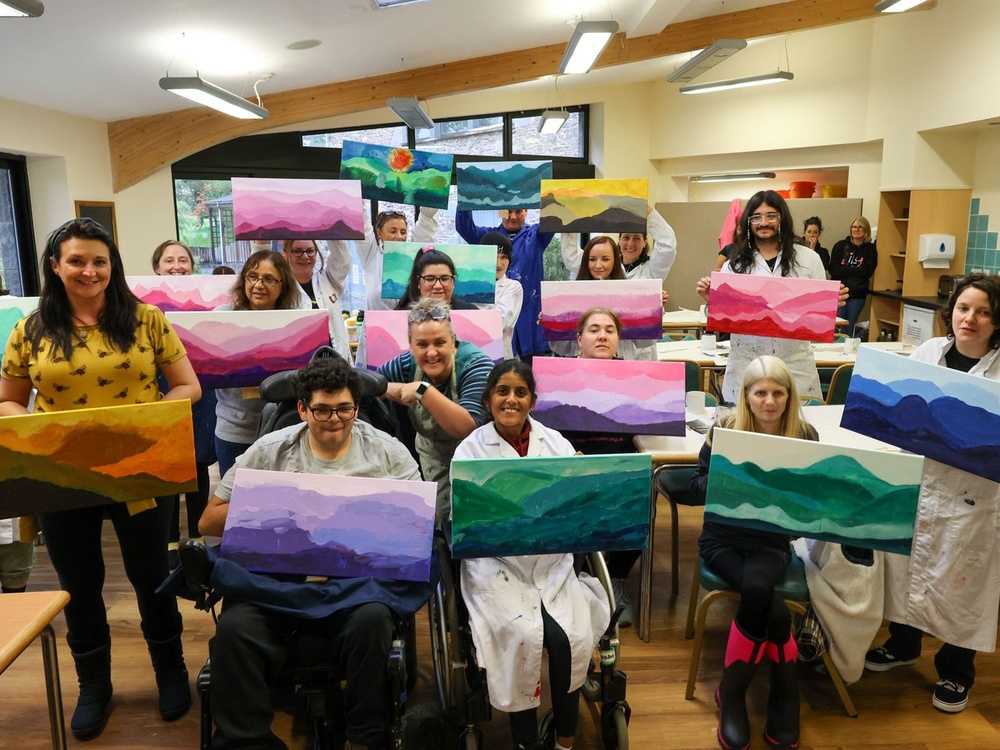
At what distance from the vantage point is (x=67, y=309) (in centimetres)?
225

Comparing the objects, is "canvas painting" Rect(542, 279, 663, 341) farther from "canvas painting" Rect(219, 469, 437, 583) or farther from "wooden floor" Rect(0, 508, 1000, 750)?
"canvas painting" Rect(219, 469, 437, 583)

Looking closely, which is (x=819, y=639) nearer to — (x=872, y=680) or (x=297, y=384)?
(x=872, y=680)

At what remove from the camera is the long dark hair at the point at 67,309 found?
222cm

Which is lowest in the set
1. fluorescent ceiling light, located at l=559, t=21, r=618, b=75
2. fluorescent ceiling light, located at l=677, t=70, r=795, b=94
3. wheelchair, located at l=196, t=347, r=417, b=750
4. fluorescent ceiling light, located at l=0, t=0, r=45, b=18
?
wheelchair, located at l=196, t=347, r=417, b=750

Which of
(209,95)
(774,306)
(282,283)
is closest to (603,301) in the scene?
(774,306)

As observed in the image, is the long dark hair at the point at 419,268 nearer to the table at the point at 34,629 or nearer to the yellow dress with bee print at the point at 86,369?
the yellow dress with bee print at the point at 86,369

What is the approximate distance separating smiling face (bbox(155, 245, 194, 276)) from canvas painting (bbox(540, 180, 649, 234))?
1.83 m

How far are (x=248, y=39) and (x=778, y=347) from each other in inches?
165

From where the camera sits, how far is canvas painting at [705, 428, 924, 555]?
222 centimetres

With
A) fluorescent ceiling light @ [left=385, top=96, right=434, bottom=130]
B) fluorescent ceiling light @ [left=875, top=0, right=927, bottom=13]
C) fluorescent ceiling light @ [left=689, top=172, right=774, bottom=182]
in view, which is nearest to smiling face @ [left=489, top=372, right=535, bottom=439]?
fluorescent ceiling light @ [left=875, top=0, right=927, bottom=13]

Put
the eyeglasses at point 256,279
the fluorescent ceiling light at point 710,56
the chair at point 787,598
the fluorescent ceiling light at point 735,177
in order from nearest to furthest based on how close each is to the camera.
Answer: the chair at point 787,598 → the eyeglasses at point 256,279 → the fluorescent ceiling light at point 710,56 → the fluorescent ceiling light at point 735,177

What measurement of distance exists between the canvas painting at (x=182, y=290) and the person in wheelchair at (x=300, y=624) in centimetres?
149

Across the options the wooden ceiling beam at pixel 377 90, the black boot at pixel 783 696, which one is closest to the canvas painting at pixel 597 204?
the black boot at pixel 783 696

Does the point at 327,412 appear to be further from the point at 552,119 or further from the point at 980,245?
the point at 980,245
